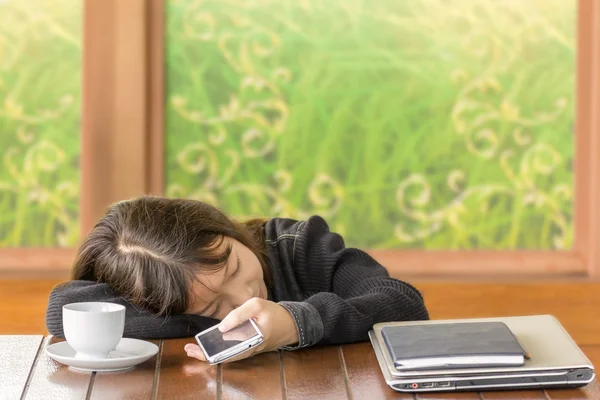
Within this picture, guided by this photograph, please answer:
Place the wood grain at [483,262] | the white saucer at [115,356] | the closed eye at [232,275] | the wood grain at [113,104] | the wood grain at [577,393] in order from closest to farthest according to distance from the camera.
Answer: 1. the wood grain at [577,393]
2. the white saucer at [115,356]
3. the closed eye at [232,275]
4. the wood grain at [113,104]
5. the wood grain at [483,262]

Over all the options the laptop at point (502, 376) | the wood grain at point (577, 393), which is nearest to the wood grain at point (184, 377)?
the laptop at point (502, 376)

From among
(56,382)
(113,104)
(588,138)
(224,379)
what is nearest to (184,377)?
(224,379)

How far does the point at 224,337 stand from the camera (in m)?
1.33

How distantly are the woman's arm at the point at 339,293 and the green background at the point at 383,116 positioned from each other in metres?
1.23

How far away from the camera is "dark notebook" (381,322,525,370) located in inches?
47.3

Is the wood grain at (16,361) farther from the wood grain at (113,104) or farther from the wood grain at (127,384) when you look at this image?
the wood grain at (113,104)

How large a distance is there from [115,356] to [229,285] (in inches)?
10.3

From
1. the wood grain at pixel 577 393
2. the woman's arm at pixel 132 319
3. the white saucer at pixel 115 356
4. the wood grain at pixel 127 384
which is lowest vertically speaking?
the wood grain at pixel 127 384

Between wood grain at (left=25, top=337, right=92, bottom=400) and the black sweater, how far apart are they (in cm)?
19

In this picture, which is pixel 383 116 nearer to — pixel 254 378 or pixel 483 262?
pixel 483 262

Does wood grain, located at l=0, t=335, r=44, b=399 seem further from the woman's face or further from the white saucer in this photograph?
the woman's face

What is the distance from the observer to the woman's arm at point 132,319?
1.49 m

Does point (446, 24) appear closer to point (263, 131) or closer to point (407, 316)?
point (263, 131)

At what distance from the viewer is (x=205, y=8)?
10.0 ft
